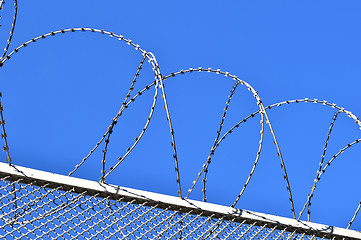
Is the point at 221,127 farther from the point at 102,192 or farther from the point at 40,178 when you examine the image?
the point at 40,178

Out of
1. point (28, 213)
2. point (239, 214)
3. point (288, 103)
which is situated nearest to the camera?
point (28, 213)

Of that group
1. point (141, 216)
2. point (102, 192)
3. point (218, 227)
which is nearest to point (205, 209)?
point (218, 227)

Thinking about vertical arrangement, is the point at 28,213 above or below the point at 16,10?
below

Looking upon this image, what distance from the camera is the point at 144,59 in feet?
16.4

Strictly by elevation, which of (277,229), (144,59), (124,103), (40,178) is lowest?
(277,229)

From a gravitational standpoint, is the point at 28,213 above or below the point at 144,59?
below

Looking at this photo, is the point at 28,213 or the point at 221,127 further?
the point at 221,127

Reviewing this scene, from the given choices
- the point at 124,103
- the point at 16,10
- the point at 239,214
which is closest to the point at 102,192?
the point at 124,103

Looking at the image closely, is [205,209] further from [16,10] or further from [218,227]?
[16,10]

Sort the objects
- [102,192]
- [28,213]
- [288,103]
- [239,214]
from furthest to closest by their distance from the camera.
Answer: [288,103] → [239,214] → [102,192] → [28,213]

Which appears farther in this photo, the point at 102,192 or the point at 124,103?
the point at 124,103

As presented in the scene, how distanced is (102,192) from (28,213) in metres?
0.59

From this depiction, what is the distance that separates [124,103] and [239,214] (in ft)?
4.42

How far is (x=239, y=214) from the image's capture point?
4473 millimetres
